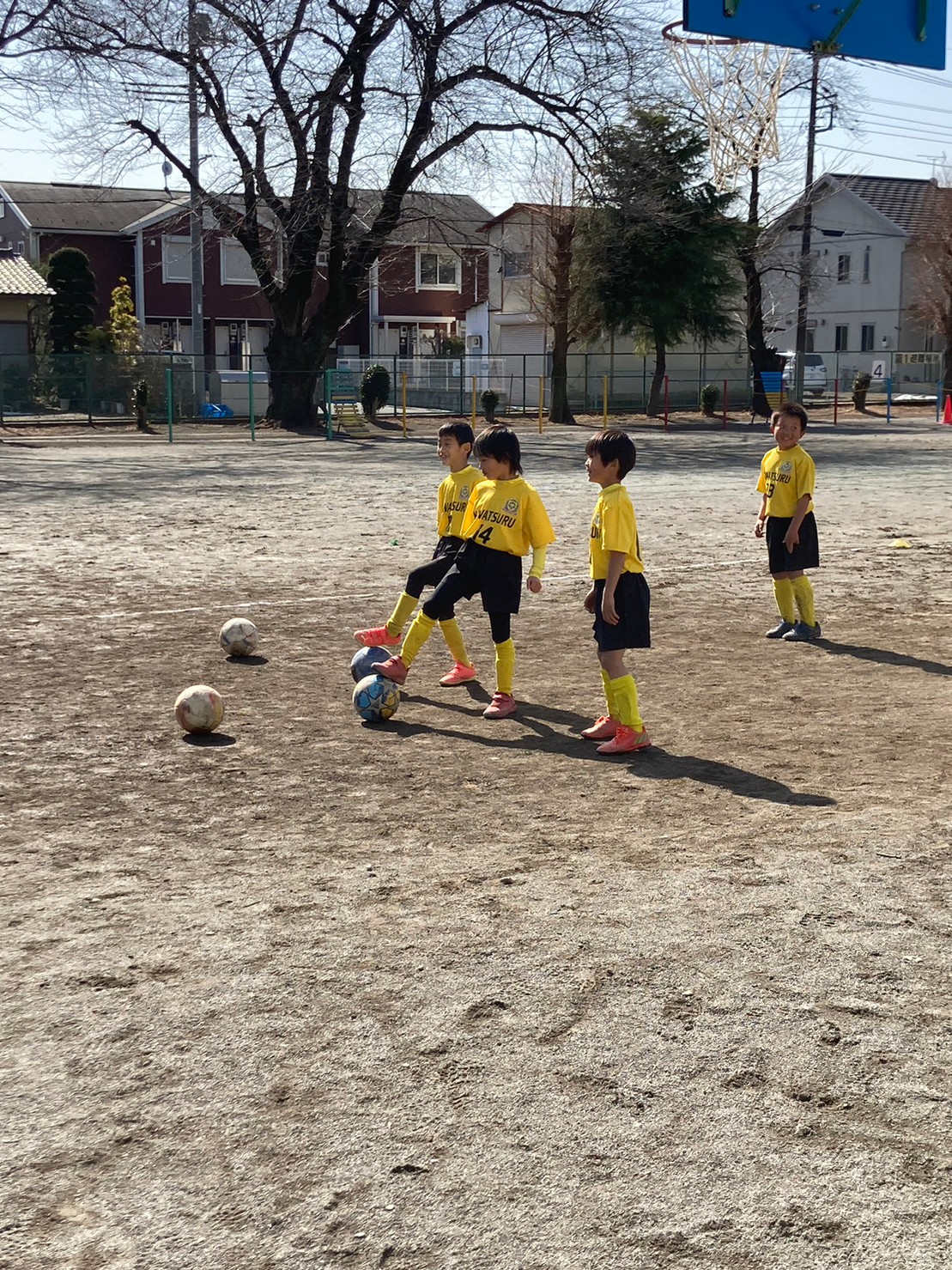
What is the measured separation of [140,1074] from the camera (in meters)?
3.45

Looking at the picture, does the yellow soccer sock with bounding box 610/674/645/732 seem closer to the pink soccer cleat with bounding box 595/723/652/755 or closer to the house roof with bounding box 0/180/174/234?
the pink soccer cleat with bounding box 595/723/652/755

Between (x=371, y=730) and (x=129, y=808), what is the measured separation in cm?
169

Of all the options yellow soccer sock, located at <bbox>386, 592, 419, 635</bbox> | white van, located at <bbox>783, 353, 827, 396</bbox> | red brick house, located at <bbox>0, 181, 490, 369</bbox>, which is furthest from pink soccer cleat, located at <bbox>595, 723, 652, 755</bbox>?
red brick house, located at <bbox>0, 181, 490, 369</bbox>

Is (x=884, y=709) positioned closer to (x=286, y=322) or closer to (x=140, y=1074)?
(x=140, y=1074)

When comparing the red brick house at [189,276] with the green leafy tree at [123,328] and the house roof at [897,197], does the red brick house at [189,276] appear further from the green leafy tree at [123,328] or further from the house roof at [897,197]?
the house roof at [897,197]

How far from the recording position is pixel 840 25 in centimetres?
1184

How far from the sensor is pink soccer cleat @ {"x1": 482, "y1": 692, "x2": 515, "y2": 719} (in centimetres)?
750

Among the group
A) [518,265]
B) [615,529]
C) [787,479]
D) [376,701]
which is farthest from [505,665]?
[518,265]

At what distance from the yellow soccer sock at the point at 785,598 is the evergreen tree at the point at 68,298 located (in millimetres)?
42186

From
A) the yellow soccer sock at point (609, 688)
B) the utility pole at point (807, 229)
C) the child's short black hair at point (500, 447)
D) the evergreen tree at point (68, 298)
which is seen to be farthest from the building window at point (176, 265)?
the yellow soccer sock at point (609, 688)

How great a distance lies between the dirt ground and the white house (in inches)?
2492

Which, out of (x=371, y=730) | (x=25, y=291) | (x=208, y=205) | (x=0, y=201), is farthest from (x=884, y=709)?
(x=0, y=201)

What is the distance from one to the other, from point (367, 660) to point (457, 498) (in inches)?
42.5

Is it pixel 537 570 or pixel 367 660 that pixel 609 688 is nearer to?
pixel 537 570
